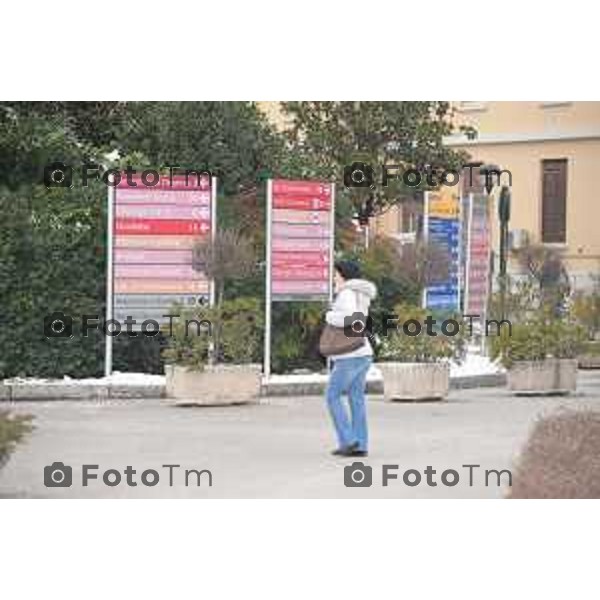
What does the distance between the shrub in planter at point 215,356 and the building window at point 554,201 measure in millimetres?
2660

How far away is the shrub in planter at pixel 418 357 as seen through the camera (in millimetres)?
10758

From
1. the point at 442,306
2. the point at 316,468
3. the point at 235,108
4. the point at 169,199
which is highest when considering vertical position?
the point at 235,108

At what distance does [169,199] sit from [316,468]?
11.4ft

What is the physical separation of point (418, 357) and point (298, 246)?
138cm

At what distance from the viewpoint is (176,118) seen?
12227 mm

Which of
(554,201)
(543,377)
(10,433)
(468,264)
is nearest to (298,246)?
(468,264)

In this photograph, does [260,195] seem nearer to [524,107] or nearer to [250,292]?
[250,292]

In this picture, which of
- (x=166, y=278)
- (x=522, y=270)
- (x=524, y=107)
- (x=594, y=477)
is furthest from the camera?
(x=166, y=278)

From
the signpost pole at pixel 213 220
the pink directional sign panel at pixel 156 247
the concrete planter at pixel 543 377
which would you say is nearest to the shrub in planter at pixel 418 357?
the concrete planter at pixel 543 377

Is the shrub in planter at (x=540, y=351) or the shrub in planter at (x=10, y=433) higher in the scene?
the shrub in planter at (x=540, y=351)

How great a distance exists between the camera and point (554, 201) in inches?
364

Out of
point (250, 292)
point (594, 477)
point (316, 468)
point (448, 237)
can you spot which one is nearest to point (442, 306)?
point (448, 237)

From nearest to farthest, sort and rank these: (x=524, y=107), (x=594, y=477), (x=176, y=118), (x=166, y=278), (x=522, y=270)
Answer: (x=594, y=477), (x=524, y=107), (x=522, y=270), (x=166, y=278), (x=176, y=118)

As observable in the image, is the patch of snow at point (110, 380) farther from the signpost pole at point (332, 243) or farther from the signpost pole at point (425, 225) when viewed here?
the signpost pole at point (425, 225)
